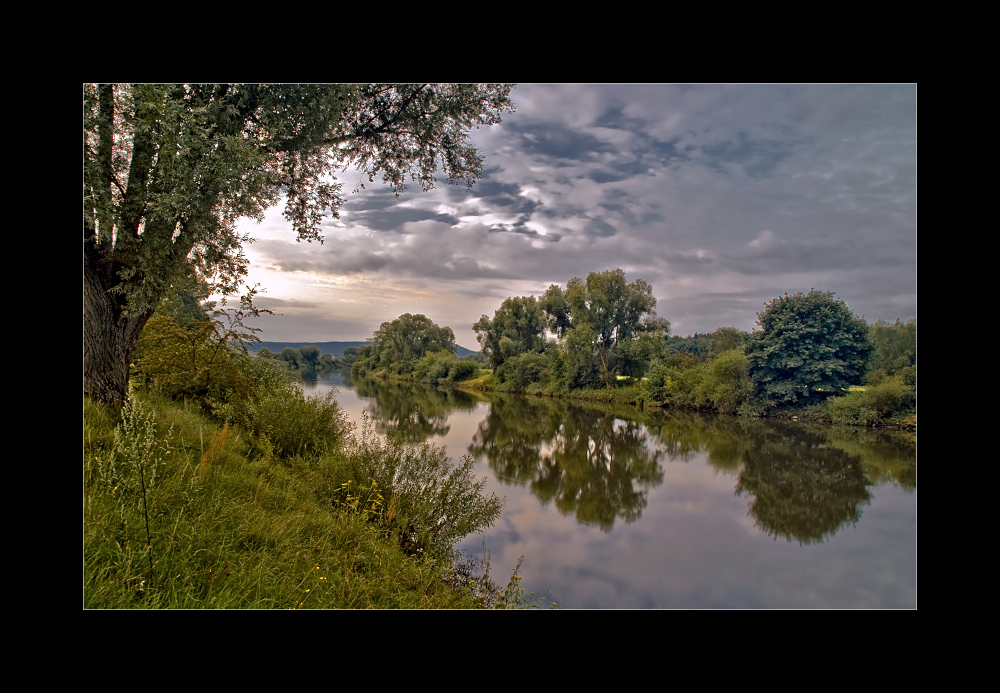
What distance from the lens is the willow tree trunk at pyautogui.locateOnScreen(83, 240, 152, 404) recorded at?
16.4 ft

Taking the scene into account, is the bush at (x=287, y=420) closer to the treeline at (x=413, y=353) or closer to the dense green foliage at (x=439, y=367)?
the treeline at (x=413, y=353)

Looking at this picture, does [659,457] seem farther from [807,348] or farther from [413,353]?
[413,353]

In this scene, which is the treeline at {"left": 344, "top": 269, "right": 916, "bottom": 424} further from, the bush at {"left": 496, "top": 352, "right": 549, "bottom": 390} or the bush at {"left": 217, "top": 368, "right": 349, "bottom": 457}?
the bush at {"left": 217, "top": 368, "right": 349, "bottom": 457}

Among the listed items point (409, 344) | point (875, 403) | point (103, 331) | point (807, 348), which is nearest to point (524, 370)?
point (409, 344)

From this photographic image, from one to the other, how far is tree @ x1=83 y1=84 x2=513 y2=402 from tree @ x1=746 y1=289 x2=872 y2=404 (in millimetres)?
18327

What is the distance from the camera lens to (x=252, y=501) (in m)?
4.33

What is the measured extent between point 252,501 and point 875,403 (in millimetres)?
19502

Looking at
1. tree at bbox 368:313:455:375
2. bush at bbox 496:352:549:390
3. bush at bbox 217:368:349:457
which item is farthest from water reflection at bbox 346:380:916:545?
bush at bbox 496:352:549:390

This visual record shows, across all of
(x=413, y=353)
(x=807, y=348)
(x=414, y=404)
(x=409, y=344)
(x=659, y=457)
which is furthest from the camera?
(x=807, y=348)

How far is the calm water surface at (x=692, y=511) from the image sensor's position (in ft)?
21.9
